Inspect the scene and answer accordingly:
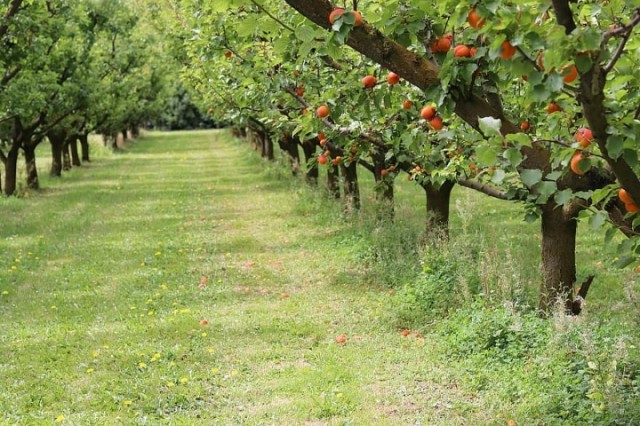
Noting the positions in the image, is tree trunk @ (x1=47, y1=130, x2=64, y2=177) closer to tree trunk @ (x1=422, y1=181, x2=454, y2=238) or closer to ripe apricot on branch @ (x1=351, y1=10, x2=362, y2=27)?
tree trunk @ (x1=422, y1=181, x2=454, y2=238)

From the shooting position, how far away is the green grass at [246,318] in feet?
19.1

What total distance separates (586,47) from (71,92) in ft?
64.8

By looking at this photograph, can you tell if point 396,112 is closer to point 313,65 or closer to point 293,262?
point 313,65

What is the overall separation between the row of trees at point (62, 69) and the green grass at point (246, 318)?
3.37m

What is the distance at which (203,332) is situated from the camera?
7746mm

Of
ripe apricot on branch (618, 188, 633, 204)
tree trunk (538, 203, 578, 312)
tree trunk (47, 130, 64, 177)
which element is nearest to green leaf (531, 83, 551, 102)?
ripe apricot on branch (618, 188, 633, 204)

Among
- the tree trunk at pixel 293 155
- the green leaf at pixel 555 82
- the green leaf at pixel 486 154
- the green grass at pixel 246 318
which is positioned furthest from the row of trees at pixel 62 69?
the green leaf at pixel 555 82

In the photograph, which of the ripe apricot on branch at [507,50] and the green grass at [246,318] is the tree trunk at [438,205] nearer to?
the green grass at [246,318]

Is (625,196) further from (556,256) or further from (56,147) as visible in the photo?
(56,147)

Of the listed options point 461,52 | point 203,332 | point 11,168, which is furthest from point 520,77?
point 11,168

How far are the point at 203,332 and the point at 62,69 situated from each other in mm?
15039

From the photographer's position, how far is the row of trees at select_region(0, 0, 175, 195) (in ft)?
46.5

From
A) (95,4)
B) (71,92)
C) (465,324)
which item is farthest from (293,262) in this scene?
(95,4)

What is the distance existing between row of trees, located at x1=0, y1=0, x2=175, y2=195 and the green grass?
3.37 metres
